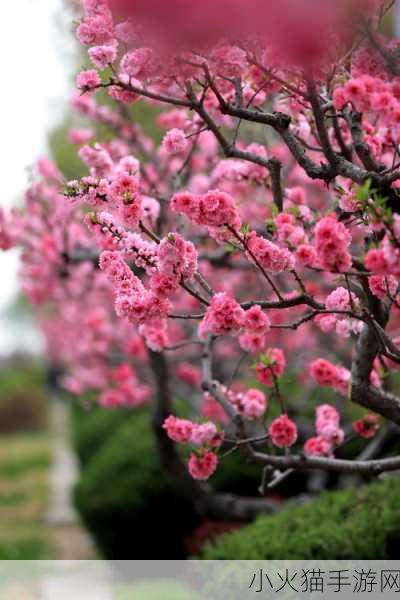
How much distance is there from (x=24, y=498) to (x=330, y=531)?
7719mm

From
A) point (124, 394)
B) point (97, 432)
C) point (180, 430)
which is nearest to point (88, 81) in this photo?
point (180, 430)

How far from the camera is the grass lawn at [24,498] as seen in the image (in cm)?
818

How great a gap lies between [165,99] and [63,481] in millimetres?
9852

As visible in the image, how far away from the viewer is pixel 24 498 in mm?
10914

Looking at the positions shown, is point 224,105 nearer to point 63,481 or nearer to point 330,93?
point 330,93

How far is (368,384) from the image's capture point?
3.20 m

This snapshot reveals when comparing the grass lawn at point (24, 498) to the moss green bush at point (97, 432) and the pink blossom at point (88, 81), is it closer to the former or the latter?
the moss green bush at point (97, 432)

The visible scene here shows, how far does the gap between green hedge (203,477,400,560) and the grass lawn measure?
403 centimetres

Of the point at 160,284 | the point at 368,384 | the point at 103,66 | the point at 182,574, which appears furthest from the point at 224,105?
the point at 182,574

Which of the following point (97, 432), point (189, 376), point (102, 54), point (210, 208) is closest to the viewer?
point (210, 208)

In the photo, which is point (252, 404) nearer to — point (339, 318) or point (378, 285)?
point (339, 318)

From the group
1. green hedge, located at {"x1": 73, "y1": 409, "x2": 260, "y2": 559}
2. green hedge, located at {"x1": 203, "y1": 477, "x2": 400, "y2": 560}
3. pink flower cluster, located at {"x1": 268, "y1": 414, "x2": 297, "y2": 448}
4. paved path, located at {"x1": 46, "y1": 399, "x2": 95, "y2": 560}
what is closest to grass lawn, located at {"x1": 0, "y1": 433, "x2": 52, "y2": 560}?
paved path, located at {"x1": 46, "y1": 399, "x2": 95, "y2": 560}

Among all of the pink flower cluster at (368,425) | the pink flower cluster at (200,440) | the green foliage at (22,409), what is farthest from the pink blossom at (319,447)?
the green foliage at (22,409)

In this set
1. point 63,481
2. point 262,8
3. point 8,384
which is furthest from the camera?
point 8,384
